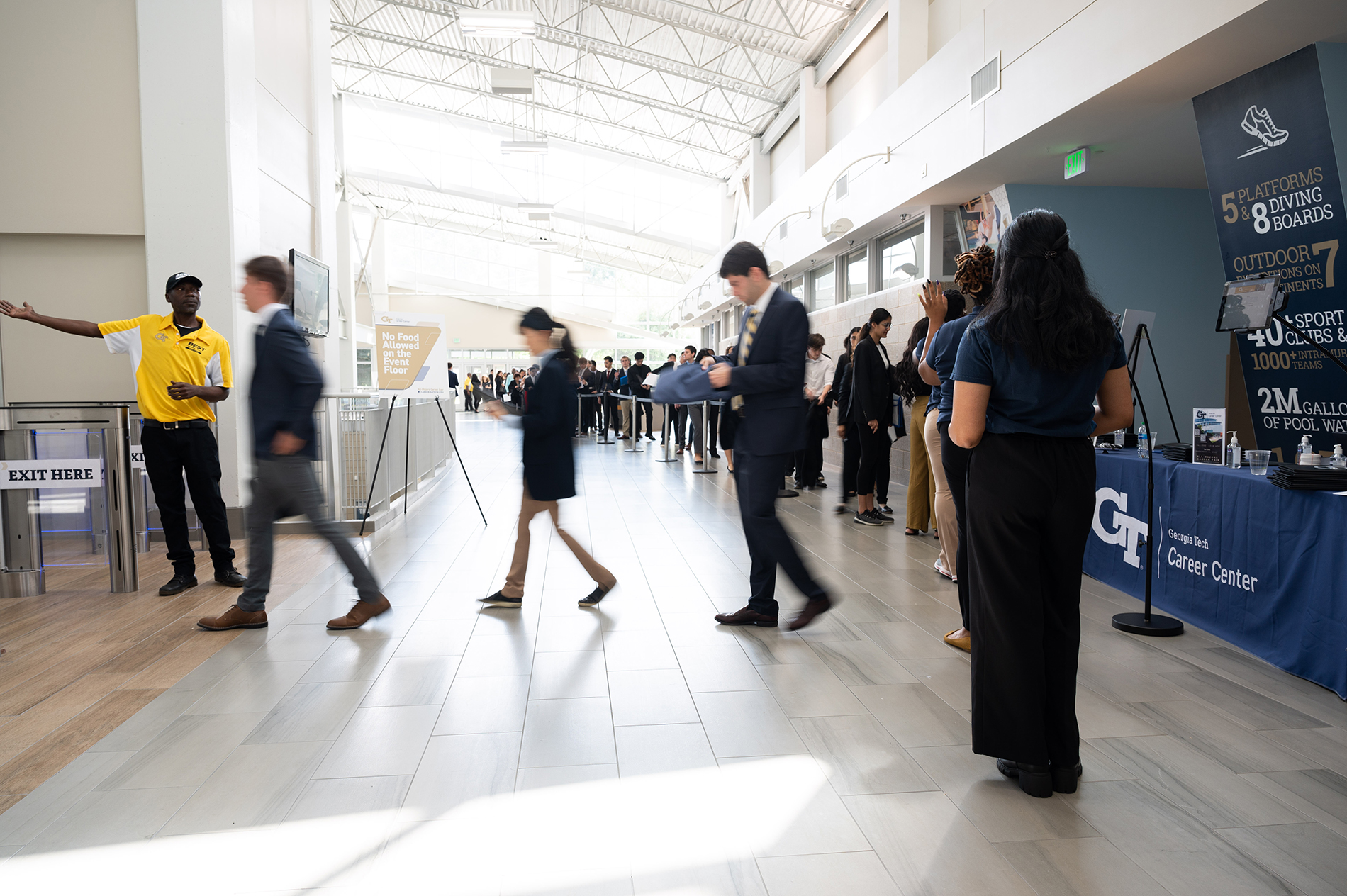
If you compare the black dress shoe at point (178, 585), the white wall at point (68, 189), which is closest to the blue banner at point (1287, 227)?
the black dress shoe at point (178, 585)

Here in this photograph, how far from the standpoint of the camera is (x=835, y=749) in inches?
98.6

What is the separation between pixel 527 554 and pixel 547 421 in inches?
29.1

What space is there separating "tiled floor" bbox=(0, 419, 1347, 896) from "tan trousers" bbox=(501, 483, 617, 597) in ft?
0.56

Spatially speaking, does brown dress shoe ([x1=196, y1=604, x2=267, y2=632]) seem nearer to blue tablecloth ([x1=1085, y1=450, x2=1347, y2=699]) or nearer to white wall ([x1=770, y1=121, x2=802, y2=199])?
blue tablecloth ([x1=1085, y1=450, x2=1347, y2=699])

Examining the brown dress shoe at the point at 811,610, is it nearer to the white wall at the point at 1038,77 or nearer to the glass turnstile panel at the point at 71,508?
the white wall at the point at 1038,77

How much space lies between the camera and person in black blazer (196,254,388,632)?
347cm

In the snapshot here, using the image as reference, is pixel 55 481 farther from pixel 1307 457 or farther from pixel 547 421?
pixel 1307 457

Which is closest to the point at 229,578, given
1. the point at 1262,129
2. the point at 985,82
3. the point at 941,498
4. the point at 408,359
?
the point at 408,359

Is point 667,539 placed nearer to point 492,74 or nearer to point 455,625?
point 455,625

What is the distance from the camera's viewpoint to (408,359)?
639 cm

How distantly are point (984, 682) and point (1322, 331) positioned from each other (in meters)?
3.31

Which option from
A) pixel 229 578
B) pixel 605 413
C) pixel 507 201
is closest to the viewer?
pixel 229 578

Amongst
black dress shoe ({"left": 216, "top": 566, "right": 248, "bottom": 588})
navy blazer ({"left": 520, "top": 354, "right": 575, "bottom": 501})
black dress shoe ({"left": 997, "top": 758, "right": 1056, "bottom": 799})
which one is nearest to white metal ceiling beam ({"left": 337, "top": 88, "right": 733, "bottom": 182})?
black dress shoe ({"left": 216, "top": 566, "right": 248, "bottom": 588})

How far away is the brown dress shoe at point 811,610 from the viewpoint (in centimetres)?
338
